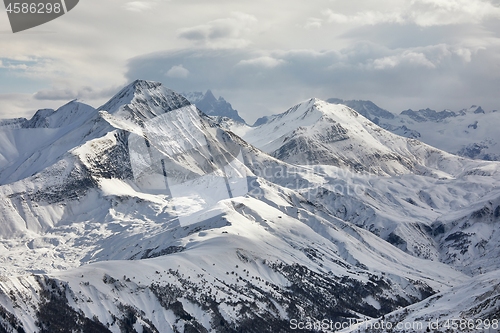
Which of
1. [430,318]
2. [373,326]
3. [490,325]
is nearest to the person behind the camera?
[490,325]

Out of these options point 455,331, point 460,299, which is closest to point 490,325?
point 455,331

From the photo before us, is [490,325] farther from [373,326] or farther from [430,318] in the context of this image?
[373,326]

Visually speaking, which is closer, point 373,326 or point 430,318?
point 430,318

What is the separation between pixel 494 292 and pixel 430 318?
16385 mm

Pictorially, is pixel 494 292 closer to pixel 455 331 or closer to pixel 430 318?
pixel 430 318

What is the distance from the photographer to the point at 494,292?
178 meters

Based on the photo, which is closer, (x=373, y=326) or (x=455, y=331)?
(x=455, y=331)

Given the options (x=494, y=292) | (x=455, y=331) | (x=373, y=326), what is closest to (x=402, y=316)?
(x=373, y=326)

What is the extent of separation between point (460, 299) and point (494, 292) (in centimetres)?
1628

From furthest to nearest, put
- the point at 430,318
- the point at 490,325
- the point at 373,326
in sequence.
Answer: the point at 373,326
the point at 430,318
the point at 490,325

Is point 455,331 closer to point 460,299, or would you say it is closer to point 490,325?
point 490,325

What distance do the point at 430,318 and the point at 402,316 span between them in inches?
733

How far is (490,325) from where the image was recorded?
149875 mm

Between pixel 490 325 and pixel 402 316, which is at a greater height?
pixel 490 325
